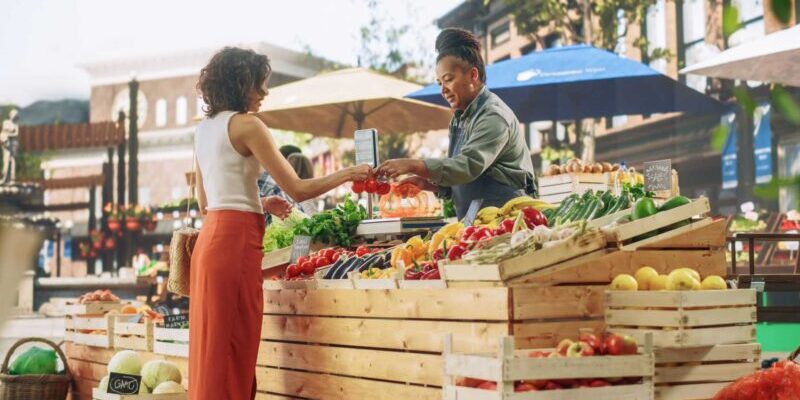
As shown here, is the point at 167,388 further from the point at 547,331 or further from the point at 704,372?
the point at 704,372

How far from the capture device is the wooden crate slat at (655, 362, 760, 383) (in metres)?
3.88

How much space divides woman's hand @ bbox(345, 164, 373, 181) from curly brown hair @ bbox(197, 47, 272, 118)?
53 cm

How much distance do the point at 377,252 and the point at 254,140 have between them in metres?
1.07

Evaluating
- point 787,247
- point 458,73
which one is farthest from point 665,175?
point 787,247

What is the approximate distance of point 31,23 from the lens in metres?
78.7

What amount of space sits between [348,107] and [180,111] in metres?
36.4

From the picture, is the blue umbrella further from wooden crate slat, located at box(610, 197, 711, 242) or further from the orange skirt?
the orange skirt

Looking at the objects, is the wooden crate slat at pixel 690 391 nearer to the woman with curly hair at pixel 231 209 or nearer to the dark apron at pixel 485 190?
the dark apron at pixel 485 190

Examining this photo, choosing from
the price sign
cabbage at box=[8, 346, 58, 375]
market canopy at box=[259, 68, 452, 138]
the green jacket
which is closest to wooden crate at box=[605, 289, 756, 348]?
the green jacket

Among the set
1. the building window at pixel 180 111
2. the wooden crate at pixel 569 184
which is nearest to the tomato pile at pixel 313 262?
the wooden crate at pixel 569 184

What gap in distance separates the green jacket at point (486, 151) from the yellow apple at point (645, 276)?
0.94 m

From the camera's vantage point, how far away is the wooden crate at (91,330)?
23.0ft

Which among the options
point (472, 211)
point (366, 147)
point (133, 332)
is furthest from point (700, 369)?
point (133, 332)

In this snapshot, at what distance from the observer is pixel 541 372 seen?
336cm
